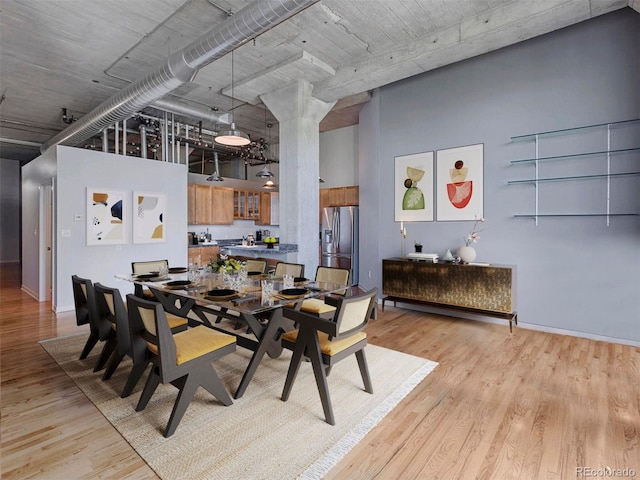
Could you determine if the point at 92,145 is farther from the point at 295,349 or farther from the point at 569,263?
the point at 569,263

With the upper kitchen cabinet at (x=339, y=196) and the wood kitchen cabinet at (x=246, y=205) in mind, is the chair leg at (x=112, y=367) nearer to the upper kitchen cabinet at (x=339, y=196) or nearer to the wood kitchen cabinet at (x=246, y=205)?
the upper kitchen cabinet at (x=339, y=196)

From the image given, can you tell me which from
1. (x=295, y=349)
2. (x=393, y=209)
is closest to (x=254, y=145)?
(x=393, y=209)

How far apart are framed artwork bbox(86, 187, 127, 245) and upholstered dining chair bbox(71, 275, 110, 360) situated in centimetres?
269

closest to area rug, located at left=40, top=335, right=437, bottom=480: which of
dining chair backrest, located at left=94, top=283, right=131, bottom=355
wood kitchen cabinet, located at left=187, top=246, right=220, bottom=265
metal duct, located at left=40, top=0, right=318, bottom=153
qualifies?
dining chair backrest, located at left=94, top=283, right=131, bottom=355

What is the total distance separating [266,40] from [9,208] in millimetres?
12234

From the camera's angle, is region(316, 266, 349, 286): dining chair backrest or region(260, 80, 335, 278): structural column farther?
region(260, 80, 335, 278): structural column

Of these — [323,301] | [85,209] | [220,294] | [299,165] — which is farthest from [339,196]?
[220,294]

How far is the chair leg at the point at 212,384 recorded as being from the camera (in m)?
2.32

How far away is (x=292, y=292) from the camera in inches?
112

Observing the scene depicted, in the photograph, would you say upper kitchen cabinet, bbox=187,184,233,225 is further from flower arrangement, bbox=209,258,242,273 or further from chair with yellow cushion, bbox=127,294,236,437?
chair with yellow cushion, bbox=127,294,236,437

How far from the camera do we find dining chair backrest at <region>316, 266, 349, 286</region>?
3641 millimetres

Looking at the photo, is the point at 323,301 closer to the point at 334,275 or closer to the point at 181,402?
the point at 334,275

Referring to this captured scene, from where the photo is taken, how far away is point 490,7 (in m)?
3.61

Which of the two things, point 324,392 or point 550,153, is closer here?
point 324,392
